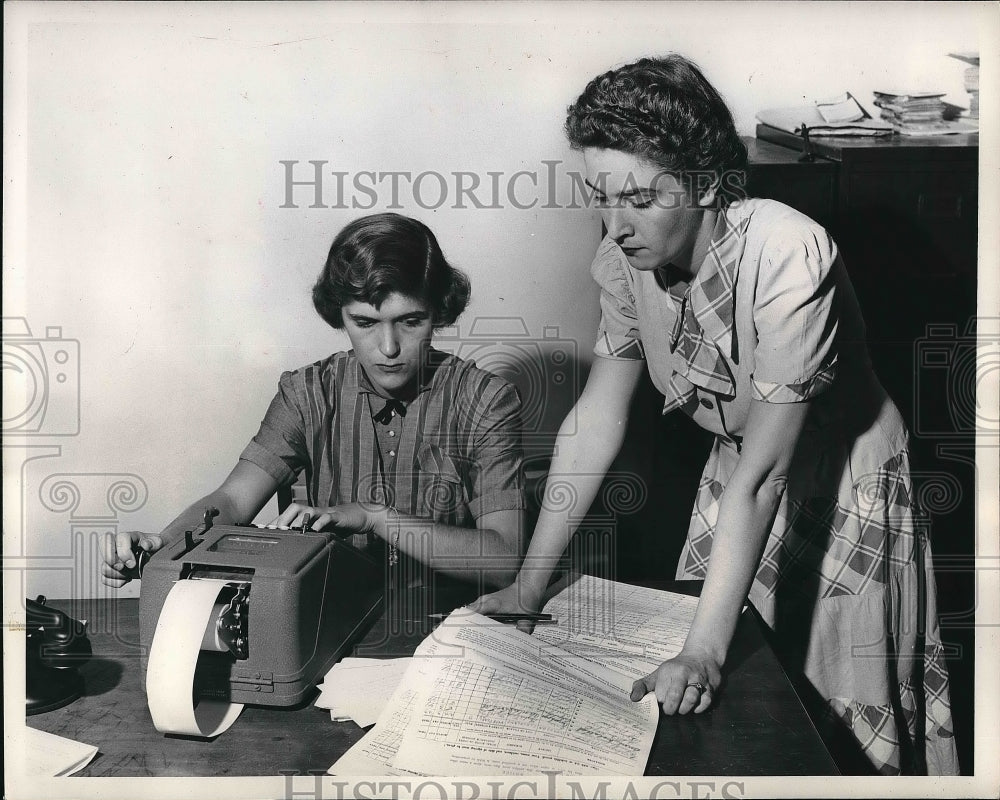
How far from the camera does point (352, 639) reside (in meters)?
1.38

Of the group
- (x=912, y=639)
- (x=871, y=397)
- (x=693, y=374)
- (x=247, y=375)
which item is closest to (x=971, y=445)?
(x=871, y=397)

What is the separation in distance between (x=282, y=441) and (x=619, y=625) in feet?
2.07

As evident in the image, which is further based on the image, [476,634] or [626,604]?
[626,604]

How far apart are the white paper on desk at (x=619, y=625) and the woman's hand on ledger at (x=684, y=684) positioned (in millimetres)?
53

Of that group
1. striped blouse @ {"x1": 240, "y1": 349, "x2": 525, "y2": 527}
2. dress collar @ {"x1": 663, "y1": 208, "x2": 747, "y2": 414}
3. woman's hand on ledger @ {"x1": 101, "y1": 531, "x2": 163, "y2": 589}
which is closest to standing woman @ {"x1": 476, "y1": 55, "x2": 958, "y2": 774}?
dress collar @ {"x1": 663, "y1": 208, "x2": 747, "y2": 414}

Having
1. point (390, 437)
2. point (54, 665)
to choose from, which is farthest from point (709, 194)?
point (54, 665)

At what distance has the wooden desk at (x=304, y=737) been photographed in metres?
1.13

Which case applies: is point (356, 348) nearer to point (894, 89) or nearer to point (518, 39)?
point (518, 39)

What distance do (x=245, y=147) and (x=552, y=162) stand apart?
50cm

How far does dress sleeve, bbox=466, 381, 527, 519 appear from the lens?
61.7 inches

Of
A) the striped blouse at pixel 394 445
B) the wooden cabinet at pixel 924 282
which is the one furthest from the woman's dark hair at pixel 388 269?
the wooden cabinet at pixel 924 282

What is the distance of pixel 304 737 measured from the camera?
3.81ft

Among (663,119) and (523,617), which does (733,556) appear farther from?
(663,119)

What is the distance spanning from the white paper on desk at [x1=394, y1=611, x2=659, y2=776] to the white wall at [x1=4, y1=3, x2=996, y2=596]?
0.52 metres
